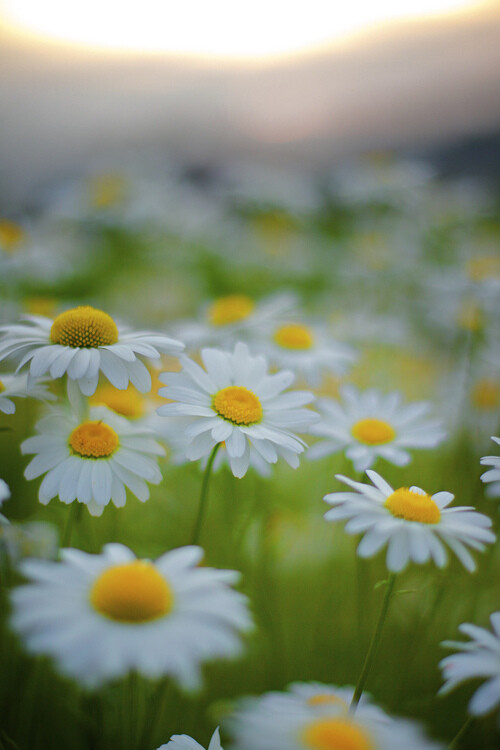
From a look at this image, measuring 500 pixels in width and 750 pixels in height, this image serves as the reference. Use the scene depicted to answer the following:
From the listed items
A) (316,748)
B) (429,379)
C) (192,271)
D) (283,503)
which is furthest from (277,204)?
(316,748)

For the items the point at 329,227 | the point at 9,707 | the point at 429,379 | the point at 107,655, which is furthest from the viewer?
the point at 329,227

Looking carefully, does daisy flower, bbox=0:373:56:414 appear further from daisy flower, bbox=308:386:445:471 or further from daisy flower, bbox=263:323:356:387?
daisy flower, bbox=263:323:356:387

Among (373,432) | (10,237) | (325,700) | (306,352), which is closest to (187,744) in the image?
(325,700)

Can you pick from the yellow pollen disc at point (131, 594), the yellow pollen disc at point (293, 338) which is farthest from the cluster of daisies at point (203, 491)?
the yellow pollen disc at point (293, 338)

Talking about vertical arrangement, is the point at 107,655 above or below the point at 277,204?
below

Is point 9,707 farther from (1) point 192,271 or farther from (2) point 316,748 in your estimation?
(1) point 192,271

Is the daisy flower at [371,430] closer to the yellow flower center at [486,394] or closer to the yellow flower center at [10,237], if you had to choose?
the yellow flower center at [486,394]

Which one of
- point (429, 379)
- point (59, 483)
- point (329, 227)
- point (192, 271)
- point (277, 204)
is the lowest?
point (59, 483)
